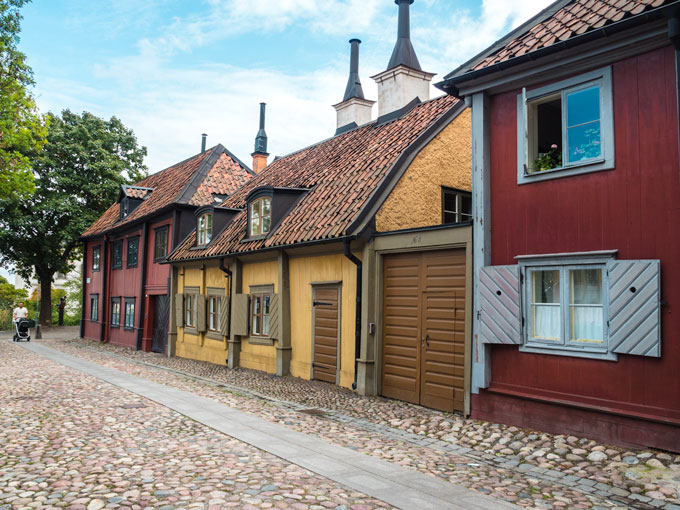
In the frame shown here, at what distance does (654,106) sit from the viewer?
291 inches

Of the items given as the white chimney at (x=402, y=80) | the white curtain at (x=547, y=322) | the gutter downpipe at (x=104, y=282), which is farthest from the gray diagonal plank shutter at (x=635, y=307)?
the gutter downpipe at (x=104, y=282)

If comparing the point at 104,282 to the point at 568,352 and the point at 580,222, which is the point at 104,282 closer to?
the point at 568,352

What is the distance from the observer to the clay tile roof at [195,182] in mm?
22141

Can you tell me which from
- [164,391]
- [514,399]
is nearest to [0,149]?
[164,391]

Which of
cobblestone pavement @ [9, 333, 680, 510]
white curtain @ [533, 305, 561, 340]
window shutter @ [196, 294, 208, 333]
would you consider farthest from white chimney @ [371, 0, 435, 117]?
white curtain @ [533, 305, 561, 340]

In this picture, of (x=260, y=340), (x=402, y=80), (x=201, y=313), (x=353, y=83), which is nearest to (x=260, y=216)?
(x=260, y=340)

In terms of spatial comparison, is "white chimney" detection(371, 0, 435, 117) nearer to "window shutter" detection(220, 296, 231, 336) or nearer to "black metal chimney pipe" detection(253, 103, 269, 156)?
"window shutter" detection(220, 296, 231, 336)

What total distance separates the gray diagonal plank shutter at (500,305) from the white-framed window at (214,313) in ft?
35.1

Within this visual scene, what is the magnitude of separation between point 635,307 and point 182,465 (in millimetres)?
5636

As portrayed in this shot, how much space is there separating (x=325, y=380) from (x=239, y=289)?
476 cm

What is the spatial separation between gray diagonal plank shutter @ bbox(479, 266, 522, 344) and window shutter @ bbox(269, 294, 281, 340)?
662 cm

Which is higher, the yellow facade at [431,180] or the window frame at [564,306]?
the yellow facade at [431,180]

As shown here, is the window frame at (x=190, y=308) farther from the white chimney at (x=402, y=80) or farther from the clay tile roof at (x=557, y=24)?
the clay tile roof at (x=557, y=24)

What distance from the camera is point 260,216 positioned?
15930mm
